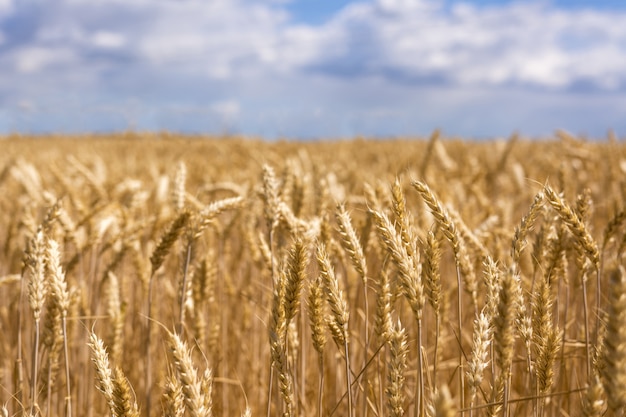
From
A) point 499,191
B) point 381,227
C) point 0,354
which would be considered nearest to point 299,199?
point 381,227

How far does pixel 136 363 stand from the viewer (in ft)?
8.71

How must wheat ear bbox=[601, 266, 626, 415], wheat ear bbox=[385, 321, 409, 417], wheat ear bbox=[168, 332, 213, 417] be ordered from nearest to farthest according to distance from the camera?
1. wheat ear bbox=[601, 266, 626, 415]
2. wheat ear bbox=[168, 332, 213, 417]
3. wheat ear bbox=[385, 321, 409, 417]

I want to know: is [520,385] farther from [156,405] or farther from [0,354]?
[0,354]

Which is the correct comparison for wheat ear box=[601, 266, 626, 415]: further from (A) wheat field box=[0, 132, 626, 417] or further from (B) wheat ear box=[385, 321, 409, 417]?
(B) wheat ear box=[385, 321, 409, 417]

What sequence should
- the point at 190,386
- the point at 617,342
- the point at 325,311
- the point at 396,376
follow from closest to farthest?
the point at 617,342, the point at 190,386, the point at 396,376, the point at 325,311

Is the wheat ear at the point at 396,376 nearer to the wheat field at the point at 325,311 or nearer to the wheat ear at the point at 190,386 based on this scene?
the wheat field at the point at 325,311

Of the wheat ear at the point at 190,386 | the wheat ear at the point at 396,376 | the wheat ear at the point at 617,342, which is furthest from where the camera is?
the wheat ear at the point at 396,376

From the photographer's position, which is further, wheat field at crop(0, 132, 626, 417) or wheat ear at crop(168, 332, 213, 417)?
wheat field at crop(0, 132, 626, 417)

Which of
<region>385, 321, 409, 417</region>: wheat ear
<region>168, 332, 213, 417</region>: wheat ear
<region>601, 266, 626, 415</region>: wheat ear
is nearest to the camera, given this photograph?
<region>601, 266, 626, 415</region>: wheat ear

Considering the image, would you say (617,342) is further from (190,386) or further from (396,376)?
(190,386)

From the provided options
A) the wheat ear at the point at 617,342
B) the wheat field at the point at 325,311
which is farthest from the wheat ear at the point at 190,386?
the wheat ear at the point at 617,342

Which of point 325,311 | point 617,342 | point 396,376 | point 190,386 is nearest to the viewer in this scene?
point 617,342

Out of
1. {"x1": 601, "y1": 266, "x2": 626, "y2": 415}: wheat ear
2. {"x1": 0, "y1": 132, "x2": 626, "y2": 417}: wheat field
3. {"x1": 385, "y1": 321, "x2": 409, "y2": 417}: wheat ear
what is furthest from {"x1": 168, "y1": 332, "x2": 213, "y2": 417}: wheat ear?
{"x1": 601, "y1": 266, "x2": 626, "y2": 415}: wheat ear

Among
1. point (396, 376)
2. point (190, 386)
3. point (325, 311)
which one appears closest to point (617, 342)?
point (396, 376)
